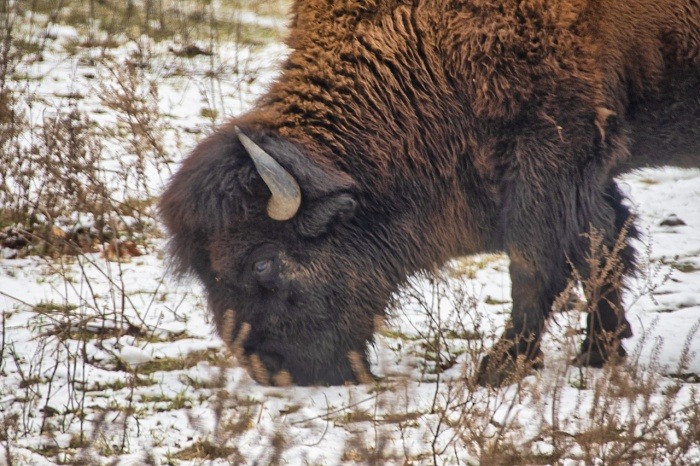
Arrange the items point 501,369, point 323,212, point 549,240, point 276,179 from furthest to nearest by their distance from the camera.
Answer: point 549,240 → point 323,212 → point 276,179 → point 501,369

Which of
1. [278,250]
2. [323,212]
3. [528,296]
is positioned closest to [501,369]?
[528,296]

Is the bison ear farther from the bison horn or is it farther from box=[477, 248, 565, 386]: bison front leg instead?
box=[477, 248, 565, 386]: bison front leg

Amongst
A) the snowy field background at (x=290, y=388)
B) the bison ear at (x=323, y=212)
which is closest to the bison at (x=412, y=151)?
the bison ear at (x=323, y=212)

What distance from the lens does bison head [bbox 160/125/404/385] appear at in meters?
4.17

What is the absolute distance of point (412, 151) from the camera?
444cm

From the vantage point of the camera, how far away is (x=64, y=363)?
169 inches

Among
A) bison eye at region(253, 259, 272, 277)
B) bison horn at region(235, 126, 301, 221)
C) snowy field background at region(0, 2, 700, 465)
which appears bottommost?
snowy field background at region(0, 2, 700, 465)

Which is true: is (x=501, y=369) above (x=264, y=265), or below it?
below

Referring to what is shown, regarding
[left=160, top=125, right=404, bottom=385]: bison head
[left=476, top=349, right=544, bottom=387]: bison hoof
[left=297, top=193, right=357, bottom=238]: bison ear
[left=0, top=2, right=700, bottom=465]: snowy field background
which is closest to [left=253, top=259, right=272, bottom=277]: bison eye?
[left=160, top=125, right=404, bottom=385]: bison head

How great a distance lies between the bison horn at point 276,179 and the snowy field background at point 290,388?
2.58 feet

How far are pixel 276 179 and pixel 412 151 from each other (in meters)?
0.76

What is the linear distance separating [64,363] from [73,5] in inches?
288

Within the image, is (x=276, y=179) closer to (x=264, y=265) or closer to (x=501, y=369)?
(x=264, y=265)

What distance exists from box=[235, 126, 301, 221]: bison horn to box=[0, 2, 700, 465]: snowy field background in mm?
785
